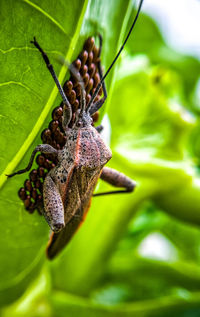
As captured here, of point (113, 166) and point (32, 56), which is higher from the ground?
point (32, 56)

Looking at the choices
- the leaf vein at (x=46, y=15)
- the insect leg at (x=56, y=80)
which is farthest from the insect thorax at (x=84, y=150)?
the leaf vein at (x=46, y=15)

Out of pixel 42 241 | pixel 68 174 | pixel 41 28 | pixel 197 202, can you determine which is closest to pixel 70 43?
pixel 41 28

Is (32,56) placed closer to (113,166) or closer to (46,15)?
(46,15)

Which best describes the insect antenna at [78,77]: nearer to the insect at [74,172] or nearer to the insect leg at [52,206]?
the insect at [74,172]

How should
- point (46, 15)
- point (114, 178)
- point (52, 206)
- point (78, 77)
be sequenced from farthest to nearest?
point (114, 178), point (52, 206), point (78, 77), point (46, 15)

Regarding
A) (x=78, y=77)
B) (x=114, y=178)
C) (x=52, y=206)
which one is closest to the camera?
(x=78, y=77)

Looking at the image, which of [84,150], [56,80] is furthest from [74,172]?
[56,80]

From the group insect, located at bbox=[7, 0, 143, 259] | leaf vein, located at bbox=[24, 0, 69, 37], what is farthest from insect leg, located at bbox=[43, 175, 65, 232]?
leaf vein, located at bbox=[24, 0, 69, 37]
